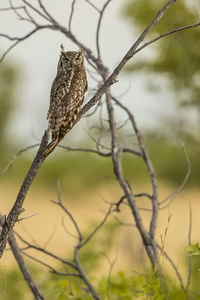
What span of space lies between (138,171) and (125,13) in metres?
6.91

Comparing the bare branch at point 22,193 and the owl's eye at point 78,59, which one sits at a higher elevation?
the owl's eye at point 78,59

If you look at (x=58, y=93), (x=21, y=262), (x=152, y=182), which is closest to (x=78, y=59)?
(x=58, y=93)

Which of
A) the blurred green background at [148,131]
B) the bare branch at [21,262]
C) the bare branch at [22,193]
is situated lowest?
the bare branch at [21,262]

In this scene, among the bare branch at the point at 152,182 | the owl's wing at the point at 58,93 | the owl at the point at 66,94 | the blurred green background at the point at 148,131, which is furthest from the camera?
the blurred green background at the point at 148,131

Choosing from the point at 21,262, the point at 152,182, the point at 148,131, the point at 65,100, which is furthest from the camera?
the point at 148,131

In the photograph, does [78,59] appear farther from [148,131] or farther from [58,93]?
[148,131]

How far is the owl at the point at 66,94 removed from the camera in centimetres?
329

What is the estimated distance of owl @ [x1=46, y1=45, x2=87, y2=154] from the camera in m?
→ 3.29

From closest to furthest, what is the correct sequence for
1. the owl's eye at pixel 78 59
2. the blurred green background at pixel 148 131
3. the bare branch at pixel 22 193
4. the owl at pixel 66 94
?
the bare branch at pixel 22 193
the owl at pixel 66 94
the owl's eye at pixel 78 59
the blurred green background at pixel 148 131

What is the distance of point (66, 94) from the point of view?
3.60 metres

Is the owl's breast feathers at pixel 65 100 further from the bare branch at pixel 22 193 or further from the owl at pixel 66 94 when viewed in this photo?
the bare branch at pixel 22 193

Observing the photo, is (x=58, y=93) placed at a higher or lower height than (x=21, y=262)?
higher

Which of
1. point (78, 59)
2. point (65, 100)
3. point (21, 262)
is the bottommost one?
point (21, 262)

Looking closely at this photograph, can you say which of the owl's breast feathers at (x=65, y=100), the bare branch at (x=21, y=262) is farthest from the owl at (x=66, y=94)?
the bare branch at (x=21, y=262)
